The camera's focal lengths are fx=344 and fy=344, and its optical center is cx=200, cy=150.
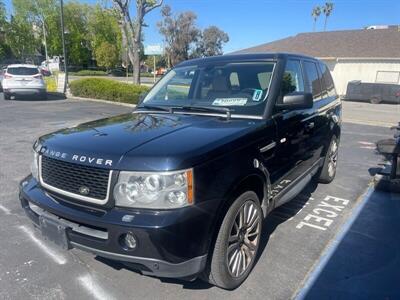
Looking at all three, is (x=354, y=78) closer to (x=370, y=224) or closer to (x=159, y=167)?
(x=370, y=224)

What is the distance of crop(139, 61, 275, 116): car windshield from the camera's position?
3.45m

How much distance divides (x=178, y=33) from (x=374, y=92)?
52.5 m

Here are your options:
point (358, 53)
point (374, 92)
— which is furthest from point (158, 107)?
point (358, 53)

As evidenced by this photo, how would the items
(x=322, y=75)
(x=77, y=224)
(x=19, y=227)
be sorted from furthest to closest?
1. (x=322, y=75)
2. (x=19, y=227)
3. (x=77, y=224)

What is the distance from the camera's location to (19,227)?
3.93 meters

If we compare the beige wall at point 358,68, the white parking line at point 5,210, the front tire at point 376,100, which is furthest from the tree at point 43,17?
the white parking line at point 5,210

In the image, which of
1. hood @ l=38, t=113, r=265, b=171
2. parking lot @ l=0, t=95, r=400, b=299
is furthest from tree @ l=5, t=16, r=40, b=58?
hood @ l=38, t=113, r=265, b=171

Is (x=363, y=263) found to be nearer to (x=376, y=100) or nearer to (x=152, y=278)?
(x=152, y=278)

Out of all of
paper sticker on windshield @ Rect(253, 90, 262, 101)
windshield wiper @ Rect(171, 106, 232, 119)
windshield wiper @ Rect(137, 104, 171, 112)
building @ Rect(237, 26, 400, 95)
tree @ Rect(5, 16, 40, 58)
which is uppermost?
tree @ Rect(5, 16, 40, 58)

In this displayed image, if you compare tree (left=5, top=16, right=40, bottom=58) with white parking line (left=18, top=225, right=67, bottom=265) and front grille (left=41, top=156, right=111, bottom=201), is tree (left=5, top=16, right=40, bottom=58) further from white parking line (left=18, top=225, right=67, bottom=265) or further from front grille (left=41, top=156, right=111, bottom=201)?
front grille (left=41, top=156, right=111, bottom=201)

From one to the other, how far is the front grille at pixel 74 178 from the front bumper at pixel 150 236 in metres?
0.13

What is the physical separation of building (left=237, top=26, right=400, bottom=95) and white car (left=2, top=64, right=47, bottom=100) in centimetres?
1943

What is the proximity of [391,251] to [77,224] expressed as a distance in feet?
10.0

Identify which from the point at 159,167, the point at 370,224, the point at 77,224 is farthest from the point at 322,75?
the point at 77,224
